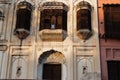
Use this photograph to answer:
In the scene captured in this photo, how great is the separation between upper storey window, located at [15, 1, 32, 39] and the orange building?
15.2 ft

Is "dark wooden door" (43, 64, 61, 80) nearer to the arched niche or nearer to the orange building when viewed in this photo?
the arched niche

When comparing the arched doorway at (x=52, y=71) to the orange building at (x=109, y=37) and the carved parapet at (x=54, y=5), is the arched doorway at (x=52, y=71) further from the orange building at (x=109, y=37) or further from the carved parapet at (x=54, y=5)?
the carved parapet at (x=54, y=5)

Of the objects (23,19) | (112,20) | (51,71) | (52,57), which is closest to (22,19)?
(23,19)

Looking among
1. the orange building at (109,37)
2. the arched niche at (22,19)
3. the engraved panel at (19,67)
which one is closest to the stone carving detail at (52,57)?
the engraved panel at (19,67)

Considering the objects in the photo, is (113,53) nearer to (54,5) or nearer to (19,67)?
(54,5)

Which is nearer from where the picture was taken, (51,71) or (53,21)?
(51,71)

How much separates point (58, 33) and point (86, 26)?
1.82 metres

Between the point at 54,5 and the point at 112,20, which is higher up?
the point at 54,5

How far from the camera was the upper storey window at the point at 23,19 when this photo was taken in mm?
18781

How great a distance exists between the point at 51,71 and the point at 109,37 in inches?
164

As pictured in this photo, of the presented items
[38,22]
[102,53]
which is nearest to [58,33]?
[38,22]

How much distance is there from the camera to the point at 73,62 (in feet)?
59.7

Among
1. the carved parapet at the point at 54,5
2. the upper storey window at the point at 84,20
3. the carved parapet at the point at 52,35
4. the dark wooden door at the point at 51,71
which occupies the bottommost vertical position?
the dark wooden door at the point at 51,71

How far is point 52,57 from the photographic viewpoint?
18.8 meters
